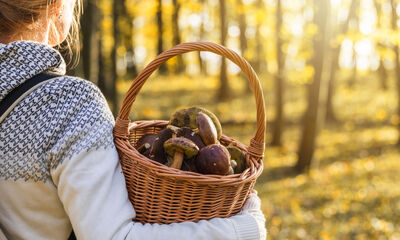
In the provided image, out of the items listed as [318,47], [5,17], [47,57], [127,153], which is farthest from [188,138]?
[318,47]

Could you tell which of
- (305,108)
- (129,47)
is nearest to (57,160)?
(305,108)

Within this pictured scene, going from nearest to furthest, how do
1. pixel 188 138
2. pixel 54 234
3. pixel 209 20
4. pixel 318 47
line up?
pixel 54 234
pixel 188 138
pixel 318 47
pixel 209 20

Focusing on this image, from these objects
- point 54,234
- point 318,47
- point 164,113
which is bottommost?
point 164,113

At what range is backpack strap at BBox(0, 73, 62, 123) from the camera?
3.75 ft

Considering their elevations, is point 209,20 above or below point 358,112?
above

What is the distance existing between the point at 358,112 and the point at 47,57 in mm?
16872

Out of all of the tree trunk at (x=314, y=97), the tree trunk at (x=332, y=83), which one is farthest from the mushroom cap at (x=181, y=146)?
the tree trunk at (x=332, y=83)

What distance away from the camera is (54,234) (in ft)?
4.26

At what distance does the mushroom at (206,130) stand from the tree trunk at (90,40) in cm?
393

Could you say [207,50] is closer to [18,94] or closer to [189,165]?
[189,165]

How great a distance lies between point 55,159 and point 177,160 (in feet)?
1.45

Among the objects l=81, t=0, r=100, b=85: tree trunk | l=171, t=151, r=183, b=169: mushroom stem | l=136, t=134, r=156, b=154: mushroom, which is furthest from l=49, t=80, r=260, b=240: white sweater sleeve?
l=81, t=0, r=100, b=85: tree trunk

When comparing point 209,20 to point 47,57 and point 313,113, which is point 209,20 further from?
point 47,57

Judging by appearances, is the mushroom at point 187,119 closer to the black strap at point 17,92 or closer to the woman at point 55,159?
the woman at point 55,159
